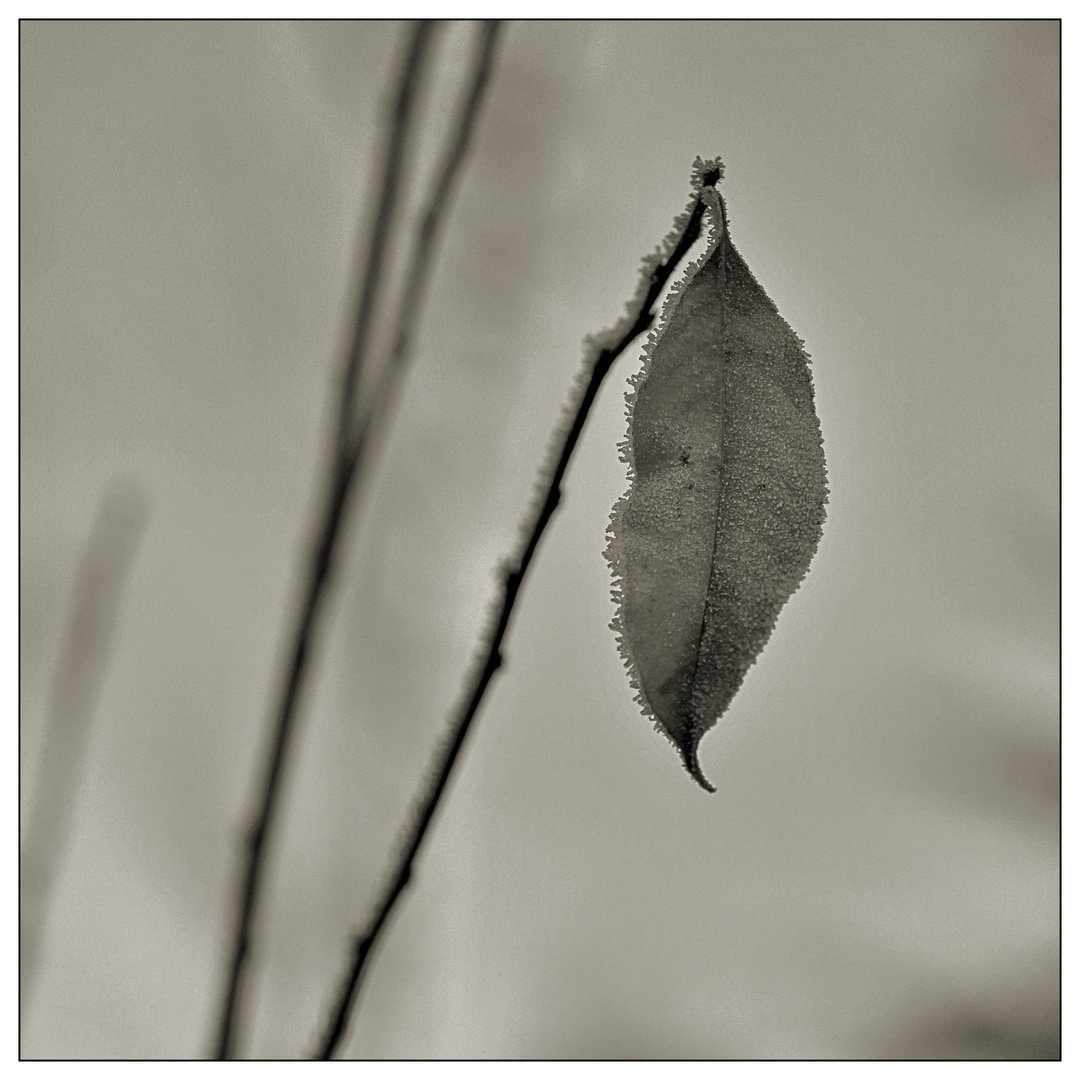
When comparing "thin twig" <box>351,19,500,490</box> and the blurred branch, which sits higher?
"thin twig" <box>351,19,500,490</box>

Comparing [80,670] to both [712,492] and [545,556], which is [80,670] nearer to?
[545,556]

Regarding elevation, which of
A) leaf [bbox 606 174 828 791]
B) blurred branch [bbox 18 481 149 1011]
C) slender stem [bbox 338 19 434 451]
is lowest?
blurred branch [bbox 18 481 149 1011]

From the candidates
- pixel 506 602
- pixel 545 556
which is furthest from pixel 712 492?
pixel 545 556

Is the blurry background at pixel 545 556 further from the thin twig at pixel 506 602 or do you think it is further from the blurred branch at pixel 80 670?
the thin twig at pixel 506 602

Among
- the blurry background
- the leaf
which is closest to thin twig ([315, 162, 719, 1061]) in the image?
the leaf

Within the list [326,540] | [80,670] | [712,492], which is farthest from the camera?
[80,670]

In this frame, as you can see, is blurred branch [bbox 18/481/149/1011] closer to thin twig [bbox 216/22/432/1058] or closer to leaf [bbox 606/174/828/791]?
thin twig [bbox 216/22/432/1058]
